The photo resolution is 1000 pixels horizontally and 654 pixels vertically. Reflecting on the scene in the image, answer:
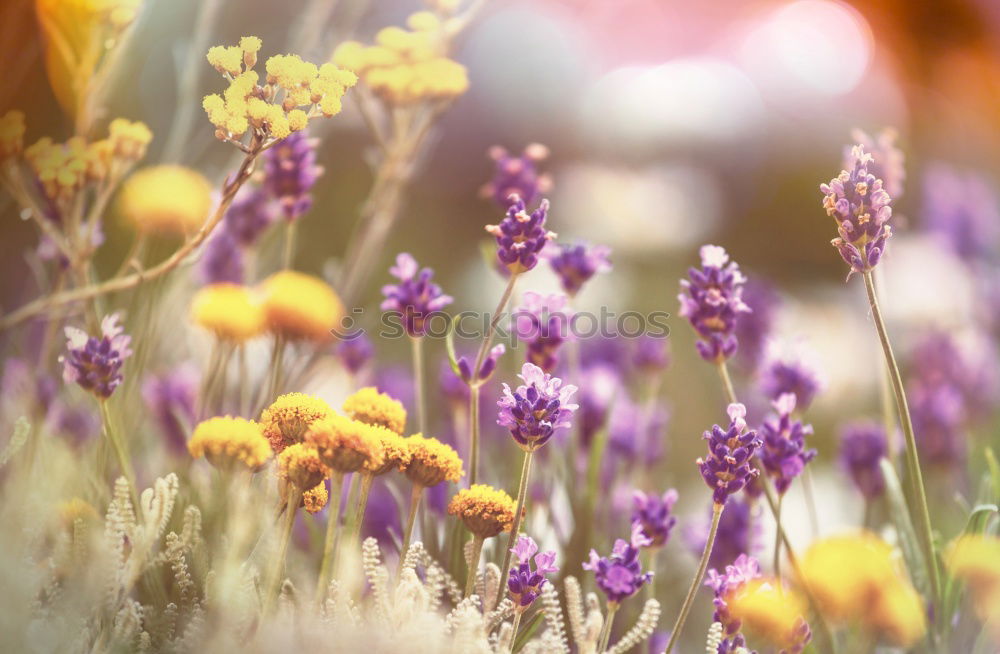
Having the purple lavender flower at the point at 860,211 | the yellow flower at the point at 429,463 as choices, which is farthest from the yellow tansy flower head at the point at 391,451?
the purple lavender flower at the point at 860,211

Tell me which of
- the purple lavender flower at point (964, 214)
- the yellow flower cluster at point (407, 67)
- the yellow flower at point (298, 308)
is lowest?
the yellow flower at point (298, 308)

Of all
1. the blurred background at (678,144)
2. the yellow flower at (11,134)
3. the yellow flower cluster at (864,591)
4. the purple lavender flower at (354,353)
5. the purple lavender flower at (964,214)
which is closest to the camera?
the yellow flower cluster at (864,591)

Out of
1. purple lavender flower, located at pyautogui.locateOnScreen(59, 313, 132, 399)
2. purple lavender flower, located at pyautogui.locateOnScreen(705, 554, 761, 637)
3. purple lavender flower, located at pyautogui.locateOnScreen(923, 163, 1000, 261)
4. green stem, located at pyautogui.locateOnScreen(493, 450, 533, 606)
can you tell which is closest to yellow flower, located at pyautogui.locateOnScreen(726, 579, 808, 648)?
purple lavender flower, located at pyautogui.locateOnScreen(705, 554, 761, 637)

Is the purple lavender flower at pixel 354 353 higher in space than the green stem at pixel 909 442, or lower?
higher

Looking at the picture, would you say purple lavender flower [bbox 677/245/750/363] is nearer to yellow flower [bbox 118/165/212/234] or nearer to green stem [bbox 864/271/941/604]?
green stem [bbox 864/271/941/604]

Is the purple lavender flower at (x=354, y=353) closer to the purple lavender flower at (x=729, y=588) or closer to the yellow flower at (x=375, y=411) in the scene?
the yellow flower at (x=375, y=411)

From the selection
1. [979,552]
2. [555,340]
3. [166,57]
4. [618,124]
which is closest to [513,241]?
[555,340]

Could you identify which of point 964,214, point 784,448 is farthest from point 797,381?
point 964,214
